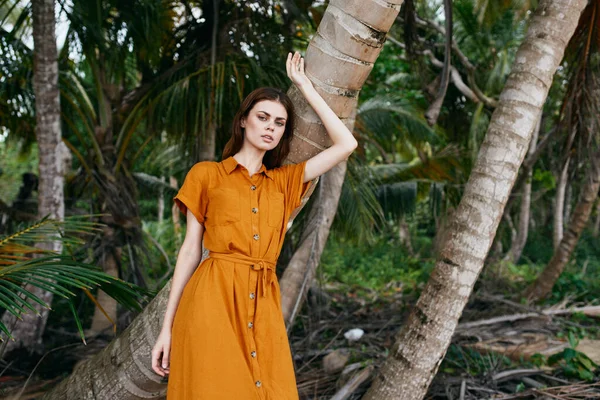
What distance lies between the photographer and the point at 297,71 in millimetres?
2143

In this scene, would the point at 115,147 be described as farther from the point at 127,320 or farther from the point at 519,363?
the point at 519,363

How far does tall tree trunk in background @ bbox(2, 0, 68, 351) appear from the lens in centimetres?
389

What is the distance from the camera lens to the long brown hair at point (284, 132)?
2.16 meters

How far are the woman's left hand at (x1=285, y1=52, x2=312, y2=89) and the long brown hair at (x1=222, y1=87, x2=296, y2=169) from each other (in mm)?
85

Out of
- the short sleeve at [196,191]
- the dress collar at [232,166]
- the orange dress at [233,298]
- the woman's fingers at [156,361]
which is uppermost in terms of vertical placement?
the dress collar at [232,166]

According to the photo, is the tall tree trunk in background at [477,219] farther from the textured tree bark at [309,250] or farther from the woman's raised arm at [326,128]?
the textured tree bark at [309,250]

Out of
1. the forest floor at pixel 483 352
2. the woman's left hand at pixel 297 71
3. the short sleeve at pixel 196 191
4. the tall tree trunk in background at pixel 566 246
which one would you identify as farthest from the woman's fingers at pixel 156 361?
the tall tree trunk in background at pixel 566 246

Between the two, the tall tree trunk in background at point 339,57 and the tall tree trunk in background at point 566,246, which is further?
the tall tree trunk in background at point 566,246

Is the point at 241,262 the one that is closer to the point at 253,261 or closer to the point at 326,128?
the point at 253,261

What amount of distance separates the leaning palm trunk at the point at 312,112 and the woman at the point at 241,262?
67mm

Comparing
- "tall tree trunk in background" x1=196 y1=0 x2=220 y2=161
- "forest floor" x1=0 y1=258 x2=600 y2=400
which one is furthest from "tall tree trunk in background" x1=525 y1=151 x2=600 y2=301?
"tall tree trunk in background" x1=196 y1=0 x2=220 y2=161

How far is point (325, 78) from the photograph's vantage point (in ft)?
6.96

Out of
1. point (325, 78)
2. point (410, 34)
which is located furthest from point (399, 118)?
point (325, 78)

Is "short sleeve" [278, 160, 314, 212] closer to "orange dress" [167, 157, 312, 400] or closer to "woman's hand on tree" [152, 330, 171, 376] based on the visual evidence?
"orange dress" [167, 157, 312, 400]
